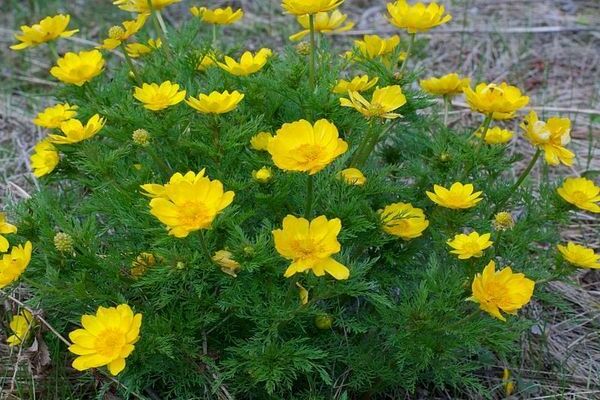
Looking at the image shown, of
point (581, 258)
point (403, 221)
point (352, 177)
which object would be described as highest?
point (352, 177)

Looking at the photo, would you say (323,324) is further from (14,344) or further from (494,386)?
(14,344)

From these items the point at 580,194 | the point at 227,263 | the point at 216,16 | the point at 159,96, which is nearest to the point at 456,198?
the point at 580,194

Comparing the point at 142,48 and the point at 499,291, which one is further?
the point at 142,48

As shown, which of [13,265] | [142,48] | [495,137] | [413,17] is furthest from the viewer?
[142,48]

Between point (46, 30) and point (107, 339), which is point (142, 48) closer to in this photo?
point (46, 30)

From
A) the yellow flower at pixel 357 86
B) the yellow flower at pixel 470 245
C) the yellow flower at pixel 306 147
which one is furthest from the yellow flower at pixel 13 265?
the yellow flower at pixel 470 245

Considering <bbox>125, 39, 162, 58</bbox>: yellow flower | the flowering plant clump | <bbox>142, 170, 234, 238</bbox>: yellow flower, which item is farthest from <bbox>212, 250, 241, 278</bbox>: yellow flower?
<bbox>125, 39, 162, 58</bbox>: yellow flower

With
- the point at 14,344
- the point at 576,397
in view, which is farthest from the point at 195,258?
the point at 576,397
